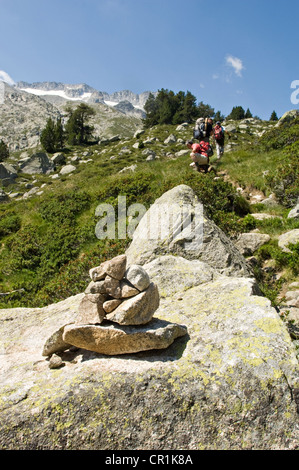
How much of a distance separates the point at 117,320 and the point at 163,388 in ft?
3.32

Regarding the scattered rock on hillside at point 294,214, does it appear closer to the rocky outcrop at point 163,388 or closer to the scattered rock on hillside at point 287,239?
the scattered rock on hillside at point 287,239

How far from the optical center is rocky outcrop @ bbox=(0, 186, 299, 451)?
2875 mm

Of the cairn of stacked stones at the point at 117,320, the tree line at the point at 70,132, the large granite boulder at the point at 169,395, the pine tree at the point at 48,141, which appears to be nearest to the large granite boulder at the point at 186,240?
the large granite boulder at the point at 169,395

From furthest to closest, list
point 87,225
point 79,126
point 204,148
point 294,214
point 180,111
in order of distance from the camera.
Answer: point 79,126, point 180,111, point 87,225, point 204,148, point 294,214

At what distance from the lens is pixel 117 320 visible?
12.2ft

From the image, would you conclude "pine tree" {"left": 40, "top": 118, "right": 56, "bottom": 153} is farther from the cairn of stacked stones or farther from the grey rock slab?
the grey rock slab

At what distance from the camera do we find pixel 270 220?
12.4 m

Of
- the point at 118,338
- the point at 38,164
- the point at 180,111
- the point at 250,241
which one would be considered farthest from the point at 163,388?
the point at 180,111

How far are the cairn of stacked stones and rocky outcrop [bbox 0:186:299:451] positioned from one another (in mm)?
21

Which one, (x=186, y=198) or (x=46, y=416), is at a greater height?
(x=186, y=198)

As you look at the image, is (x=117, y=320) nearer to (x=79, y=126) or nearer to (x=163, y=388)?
(x=163, y=388)

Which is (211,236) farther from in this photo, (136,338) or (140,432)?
(140,432)

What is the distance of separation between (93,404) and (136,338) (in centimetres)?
94
